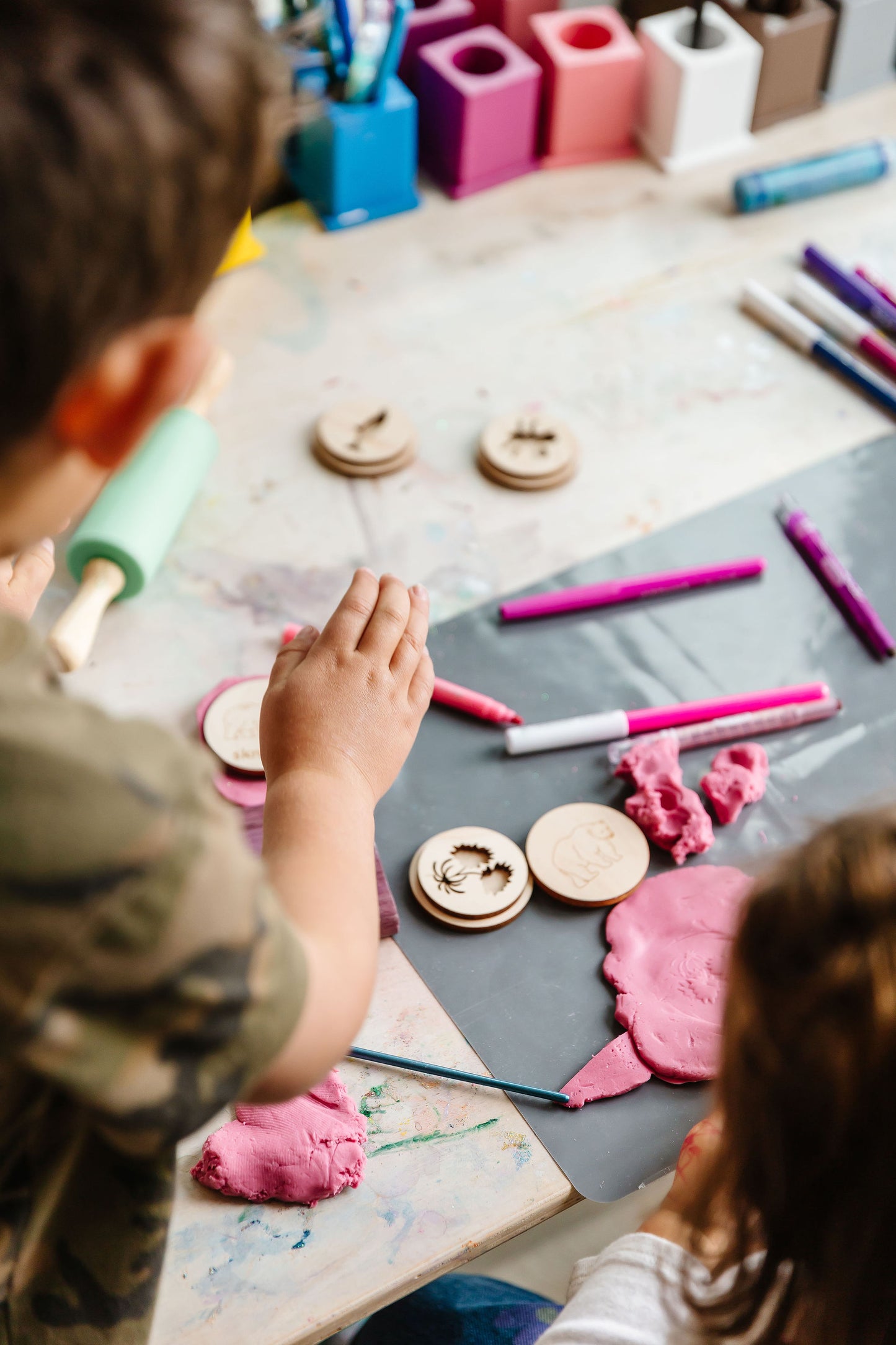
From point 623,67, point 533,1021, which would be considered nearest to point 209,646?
point 533,1021

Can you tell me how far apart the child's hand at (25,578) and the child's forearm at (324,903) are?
0.66ft

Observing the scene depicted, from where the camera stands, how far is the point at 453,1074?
0.58 meters

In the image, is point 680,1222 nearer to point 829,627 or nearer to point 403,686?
point 403,686

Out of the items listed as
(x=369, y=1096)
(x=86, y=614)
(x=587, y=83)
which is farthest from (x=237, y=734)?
(x=587, y=83)

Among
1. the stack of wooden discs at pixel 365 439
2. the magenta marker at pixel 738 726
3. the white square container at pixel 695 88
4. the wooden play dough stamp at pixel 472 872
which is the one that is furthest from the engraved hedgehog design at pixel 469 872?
the white square container at pixel 695 88

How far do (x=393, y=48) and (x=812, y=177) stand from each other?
394 millimetres

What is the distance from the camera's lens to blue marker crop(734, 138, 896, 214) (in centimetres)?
108

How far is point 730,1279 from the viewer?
1.68 ft

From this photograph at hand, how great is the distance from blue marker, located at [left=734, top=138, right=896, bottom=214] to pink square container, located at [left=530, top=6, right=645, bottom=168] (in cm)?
13

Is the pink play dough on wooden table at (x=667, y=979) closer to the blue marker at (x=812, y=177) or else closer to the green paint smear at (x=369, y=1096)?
the green paint smear at (x=369, y=1096)

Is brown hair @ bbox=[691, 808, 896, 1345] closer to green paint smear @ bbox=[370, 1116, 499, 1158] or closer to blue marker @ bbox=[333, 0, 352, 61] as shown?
green paint smear @ bbox=[370, 1116, 499, 1158]

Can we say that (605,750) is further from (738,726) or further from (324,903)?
(324,903)

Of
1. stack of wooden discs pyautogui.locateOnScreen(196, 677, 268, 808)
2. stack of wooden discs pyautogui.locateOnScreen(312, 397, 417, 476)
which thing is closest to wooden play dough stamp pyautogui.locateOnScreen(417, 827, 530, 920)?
stack of wooden discs pyautogui.locateOnScreen(196, 677, 268, 808)

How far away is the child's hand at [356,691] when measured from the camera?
56 centimetres
